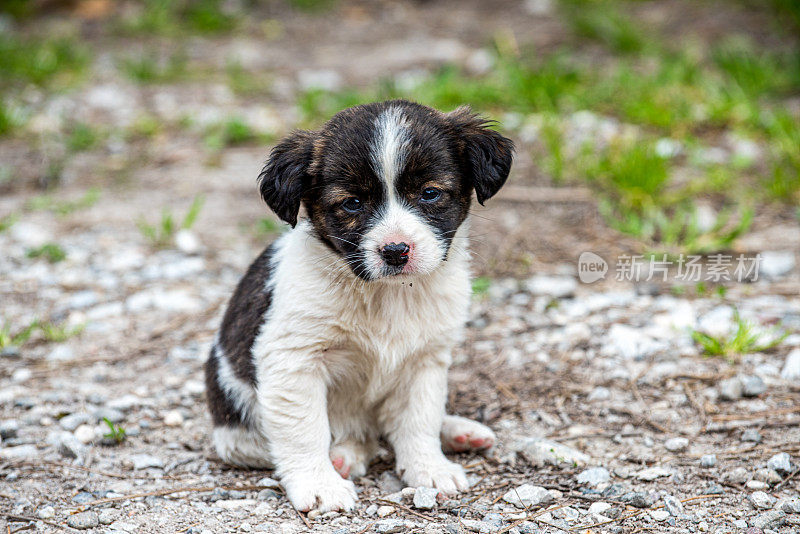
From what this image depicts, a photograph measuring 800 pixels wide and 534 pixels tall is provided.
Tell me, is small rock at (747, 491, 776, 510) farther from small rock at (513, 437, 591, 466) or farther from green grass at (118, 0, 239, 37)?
green grass at (118, 0, 239, 37)

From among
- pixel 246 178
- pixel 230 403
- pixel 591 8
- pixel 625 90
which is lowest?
pixel 230 403

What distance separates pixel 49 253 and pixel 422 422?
3.50m

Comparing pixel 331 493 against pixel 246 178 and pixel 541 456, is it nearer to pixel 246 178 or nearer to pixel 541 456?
pixel 541 456

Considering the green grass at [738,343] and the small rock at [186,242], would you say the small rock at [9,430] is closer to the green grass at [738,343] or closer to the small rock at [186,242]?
the small rock at [186,242]

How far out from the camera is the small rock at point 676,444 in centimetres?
412

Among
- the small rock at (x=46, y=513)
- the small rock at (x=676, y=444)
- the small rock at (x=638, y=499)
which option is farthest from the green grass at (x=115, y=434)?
the small rock at (x=676, y=444)

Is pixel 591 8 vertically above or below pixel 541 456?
above

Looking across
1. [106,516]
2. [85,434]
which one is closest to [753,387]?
[106,516]

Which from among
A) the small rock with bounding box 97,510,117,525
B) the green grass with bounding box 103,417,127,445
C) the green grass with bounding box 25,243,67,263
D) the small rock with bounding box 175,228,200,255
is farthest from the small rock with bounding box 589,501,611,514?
the green grass with bounding box 25,243,67,263

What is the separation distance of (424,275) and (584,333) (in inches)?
75.4

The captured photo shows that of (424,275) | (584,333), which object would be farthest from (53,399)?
(584,333)

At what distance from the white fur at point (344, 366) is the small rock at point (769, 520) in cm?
120

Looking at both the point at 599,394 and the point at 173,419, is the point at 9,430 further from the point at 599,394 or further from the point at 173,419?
the point at 599,394

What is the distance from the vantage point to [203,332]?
5.44 metres
